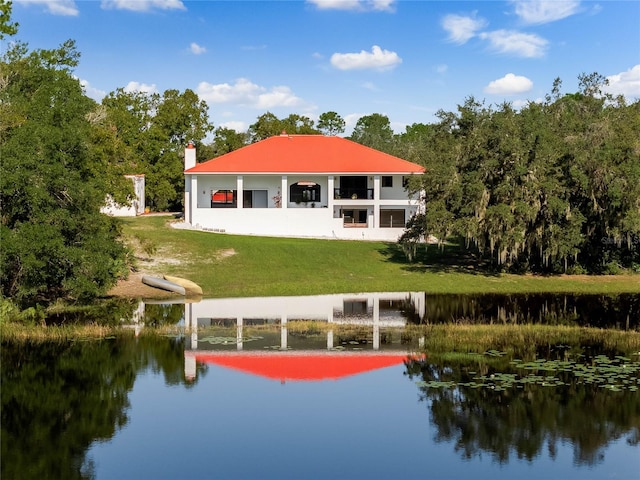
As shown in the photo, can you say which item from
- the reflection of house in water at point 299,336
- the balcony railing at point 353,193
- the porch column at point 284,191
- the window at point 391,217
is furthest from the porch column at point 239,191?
the reflection of house in water at point 299,336

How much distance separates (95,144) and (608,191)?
89.6 feet

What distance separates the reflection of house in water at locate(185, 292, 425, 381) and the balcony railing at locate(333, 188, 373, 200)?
23899mm

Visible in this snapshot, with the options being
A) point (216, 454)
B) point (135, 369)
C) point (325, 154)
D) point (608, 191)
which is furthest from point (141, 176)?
point (216, 454)

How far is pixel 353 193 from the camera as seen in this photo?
57.8 meters

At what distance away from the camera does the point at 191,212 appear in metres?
56.1

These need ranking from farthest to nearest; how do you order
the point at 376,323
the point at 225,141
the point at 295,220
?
the point at 225,141
the point at 295,220
the point at 376,323

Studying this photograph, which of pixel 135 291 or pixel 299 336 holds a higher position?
pixel 135 291

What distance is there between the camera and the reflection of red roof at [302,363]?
66.3 ft

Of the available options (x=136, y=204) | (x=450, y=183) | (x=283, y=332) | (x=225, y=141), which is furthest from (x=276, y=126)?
(x=283, y=332)

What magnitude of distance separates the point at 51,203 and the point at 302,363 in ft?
42.1

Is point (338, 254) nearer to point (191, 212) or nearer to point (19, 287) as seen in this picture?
point (191, 212)

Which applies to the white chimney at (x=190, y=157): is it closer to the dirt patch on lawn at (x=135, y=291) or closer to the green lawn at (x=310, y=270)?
the green lawn at (x=310, y=270)

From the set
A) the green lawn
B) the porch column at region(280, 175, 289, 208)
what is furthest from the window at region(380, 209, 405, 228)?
the green lawn

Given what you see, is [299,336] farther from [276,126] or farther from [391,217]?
[276,126]
